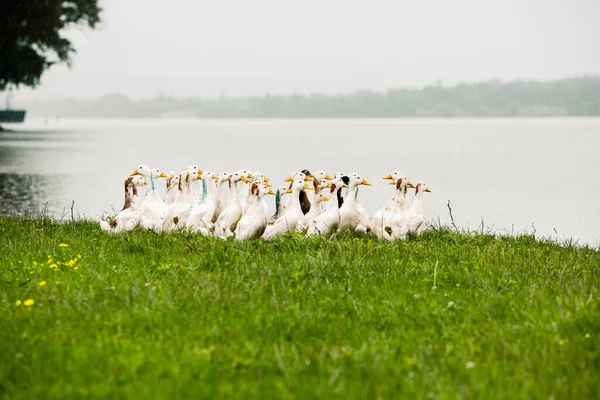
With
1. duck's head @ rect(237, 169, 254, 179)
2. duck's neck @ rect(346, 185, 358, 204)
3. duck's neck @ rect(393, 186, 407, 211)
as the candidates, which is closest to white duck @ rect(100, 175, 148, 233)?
duck's head @ rect(237, 169, 254, 179)

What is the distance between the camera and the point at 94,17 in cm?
4116

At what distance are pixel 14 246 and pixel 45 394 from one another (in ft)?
17.5

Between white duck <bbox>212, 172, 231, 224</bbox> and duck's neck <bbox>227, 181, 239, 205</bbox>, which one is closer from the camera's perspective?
duck's neck <bbox>227, 181, 239, 205</bbox>

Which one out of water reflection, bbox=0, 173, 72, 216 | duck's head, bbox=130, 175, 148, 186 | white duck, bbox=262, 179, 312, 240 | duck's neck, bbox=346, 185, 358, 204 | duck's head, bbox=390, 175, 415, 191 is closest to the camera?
white duck, bbox=262, 179, 312, 240

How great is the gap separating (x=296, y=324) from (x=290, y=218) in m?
4.82

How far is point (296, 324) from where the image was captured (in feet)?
21.2

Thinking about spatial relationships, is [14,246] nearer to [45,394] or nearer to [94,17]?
[45,394]

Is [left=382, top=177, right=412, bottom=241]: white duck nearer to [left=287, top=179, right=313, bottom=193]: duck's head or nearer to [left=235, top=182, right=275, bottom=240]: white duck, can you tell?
[left=287, top=179, right=313, bottom=193]: duck's head

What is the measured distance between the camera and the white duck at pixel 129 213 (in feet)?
38.5

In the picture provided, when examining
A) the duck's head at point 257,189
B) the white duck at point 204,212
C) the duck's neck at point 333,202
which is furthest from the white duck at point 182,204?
the duck's neck at point 333,202

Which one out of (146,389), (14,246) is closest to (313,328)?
(146,389)

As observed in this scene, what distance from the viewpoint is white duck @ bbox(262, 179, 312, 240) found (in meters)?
11.1

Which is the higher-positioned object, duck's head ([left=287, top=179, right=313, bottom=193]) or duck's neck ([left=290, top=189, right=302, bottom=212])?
duck's head ([left=287, top=179, right=313, bottom=193])

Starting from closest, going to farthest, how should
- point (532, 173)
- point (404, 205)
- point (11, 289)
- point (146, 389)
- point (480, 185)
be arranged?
1. point (146, 389)
2. point (11, 289)
3. point (404, 205)
4. point (480, 185)
5. point (532, 173)
